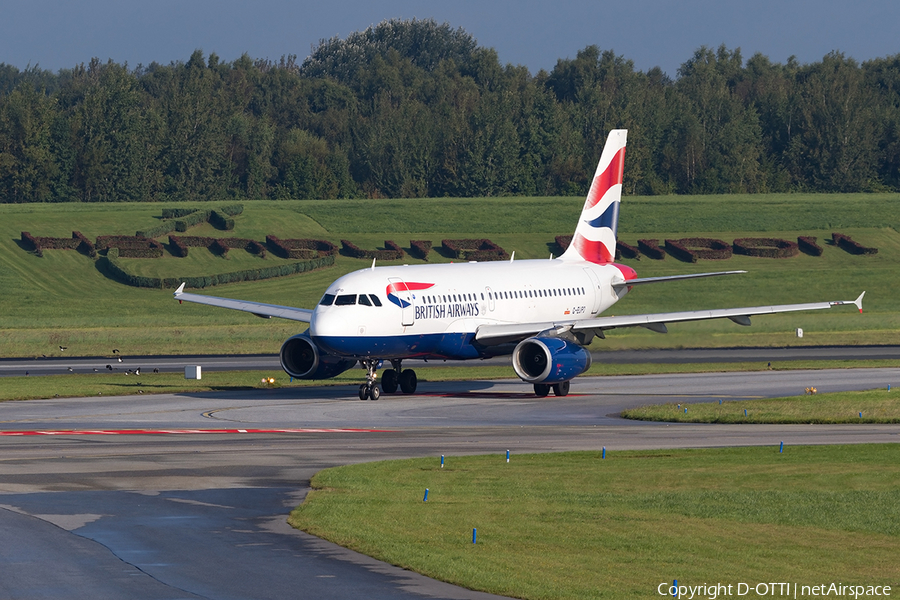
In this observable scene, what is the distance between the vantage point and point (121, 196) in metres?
155

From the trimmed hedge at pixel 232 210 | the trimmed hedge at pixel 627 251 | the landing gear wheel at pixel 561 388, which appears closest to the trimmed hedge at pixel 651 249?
the trimmed hedge at pixel 627 251

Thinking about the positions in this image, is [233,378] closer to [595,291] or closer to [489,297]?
[489,297]

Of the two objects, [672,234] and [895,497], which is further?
[672,234]

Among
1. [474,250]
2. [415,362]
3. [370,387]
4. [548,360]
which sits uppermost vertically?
[474,250]

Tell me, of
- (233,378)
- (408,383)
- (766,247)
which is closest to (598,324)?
(408,383)

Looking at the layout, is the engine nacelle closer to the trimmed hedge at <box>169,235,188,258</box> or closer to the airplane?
the airplane

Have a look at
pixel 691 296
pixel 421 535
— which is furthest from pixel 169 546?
pixel 691 296

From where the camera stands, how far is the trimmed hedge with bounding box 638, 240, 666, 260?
11573 centimetres

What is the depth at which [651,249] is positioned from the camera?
116562 millimetres

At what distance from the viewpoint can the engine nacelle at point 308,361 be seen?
47.7 m

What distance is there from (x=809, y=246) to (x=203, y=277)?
58.2 meters

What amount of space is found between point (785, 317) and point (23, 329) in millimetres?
53522

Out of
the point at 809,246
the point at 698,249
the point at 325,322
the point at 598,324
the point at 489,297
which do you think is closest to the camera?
the point at 325,322

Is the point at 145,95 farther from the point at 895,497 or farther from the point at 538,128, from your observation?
the point at 895,497
